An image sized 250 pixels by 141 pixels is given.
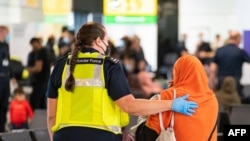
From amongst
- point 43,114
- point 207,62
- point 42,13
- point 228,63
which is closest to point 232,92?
point 228,63

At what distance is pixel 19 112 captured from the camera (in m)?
9.20

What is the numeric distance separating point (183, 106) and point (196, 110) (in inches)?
4.3

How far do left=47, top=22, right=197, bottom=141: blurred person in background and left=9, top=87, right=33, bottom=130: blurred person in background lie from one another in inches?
220

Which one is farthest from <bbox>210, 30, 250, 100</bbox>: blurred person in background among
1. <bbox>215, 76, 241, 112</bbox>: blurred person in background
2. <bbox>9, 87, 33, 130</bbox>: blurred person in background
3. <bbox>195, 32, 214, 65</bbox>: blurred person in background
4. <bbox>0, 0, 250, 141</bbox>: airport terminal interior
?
<bbox>9, 87, 33, 130</bbox>: blurred person in background

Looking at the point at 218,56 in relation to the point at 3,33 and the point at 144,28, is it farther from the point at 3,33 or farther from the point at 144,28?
the point at 144,28

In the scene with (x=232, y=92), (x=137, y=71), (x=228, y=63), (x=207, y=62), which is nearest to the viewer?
(x=232, y=92)

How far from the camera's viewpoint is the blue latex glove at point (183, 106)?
337cm

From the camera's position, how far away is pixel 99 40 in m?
3.58

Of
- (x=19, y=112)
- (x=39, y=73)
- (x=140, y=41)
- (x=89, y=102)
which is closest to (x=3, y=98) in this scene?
(x=19, y=112)

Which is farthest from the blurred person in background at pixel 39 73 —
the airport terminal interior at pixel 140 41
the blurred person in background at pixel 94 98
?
the blurred person in background at pixel 94 98

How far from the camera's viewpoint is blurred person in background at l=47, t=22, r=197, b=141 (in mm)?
3445

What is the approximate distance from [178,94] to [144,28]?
14.7m

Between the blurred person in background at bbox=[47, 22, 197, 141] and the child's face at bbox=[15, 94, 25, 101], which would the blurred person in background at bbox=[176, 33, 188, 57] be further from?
the blurred person in background at bbox=[47, 22, 197, 141]

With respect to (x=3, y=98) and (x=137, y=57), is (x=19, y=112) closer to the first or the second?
(x=3, y=98)
